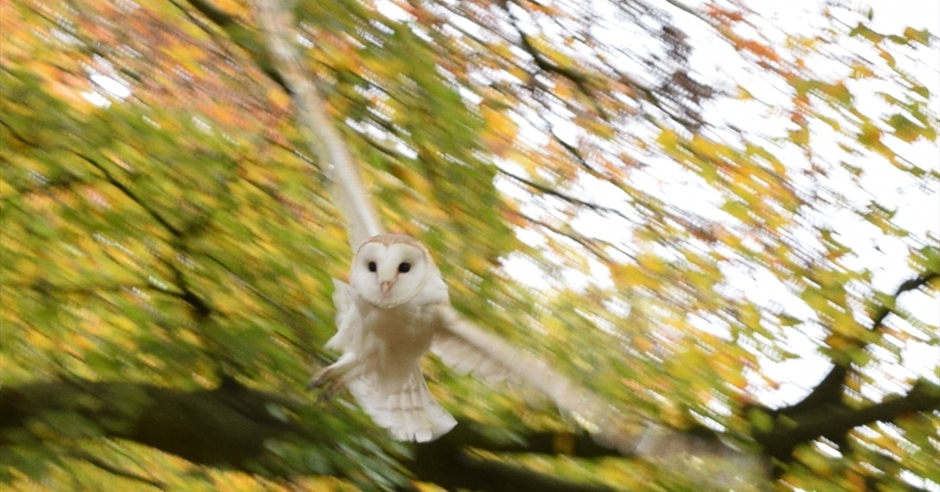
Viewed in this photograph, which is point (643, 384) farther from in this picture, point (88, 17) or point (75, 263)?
point (88, 17)

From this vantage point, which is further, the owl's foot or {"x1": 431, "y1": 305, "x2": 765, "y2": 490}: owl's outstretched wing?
the owl's foot

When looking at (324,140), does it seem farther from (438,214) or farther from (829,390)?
(829,390)

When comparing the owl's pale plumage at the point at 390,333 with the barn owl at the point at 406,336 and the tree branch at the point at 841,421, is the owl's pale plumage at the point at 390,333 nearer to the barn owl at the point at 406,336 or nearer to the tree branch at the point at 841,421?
the barn owl at the point at 406,336

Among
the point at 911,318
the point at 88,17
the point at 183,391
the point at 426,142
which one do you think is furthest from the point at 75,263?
the point at 911,318

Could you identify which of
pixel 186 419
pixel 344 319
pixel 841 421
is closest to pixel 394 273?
pixel 344 319

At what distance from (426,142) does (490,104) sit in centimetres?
37

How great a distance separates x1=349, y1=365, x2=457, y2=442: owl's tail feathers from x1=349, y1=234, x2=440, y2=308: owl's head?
330mm

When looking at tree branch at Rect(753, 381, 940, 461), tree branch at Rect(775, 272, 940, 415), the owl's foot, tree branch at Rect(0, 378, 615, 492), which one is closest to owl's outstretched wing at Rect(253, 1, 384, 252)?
the owl's foot

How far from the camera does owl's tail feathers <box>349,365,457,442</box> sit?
2.81 meters

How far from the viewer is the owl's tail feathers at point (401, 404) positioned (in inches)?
110

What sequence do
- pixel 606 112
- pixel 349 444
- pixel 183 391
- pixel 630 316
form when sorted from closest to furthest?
pixel 349 444 < pixel 183 391 < pixel 630 316 < pixel 606 112

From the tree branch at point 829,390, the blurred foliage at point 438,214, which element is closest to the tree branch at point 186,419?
the blurred foliage at point 438,214

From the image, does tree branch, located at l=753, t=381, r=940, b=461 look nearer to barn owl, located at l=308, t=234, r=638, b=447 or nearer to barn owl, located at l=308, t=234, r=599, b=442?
barn owl, located at l=308, t=234, r=638, b=447

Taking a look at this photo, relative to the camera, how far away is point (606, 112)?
13.7 ft
